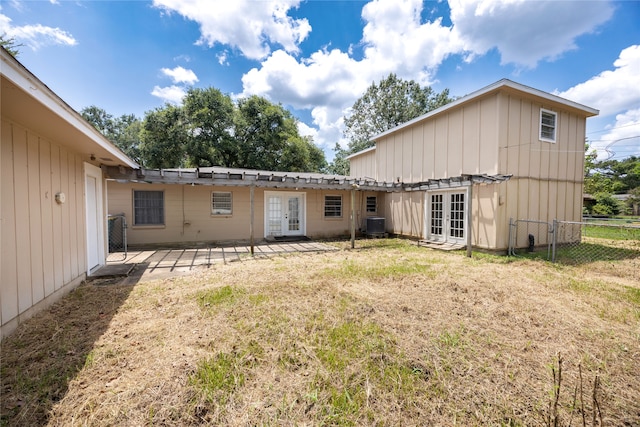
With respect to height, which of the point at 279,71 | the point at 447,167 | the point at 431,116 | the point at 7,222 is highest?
the point at 279,71

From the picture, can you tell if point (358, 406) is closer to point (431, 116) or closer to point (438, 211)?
point (438, 211)

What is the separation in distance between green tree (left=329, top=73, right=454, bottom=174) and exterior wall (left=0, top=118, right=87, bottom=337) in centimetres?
2436

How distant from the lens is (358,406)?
6.24 ft

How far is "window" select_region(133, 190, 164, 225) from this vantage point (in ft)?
29.1

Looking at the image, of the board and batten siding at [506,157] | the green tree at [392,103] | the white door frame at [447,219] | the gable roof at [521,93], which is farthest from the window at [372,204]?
the green tree at [392,103]

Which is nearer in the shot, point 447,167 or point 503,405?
point 503,405

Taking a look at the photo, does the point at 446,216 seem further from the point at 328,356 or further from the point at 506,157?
the point at 328,356

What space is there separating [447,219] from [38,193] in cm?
1077

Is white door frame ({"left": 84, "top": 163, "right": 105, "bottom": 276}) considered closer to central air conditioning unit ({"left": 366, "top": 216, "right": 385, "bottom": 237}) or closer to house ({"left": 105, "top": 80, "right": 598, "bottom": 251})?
house ({"left": 105, "top": 80, "right": 598, "bottom": 251})

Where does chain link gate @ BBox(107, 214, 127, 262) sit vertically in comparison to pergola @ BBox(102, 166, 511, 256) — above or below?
below

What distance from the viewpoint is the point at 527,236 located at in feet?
→ 26.8

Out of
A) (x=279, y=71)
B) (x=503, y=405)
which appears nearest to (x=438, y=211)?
(x=503, y=405)

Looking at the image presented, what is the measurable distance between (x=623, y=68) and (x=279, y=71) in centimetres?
1546

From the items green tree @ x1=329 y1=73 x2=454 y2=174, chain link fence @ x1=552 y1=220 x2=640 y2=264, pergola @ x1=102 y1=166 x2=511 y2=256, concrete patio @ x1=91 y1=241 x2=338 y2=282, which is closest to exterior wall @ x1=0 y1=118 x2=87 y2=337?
concrete patio @ x1=91 y1=241 x2=338 y2=282
